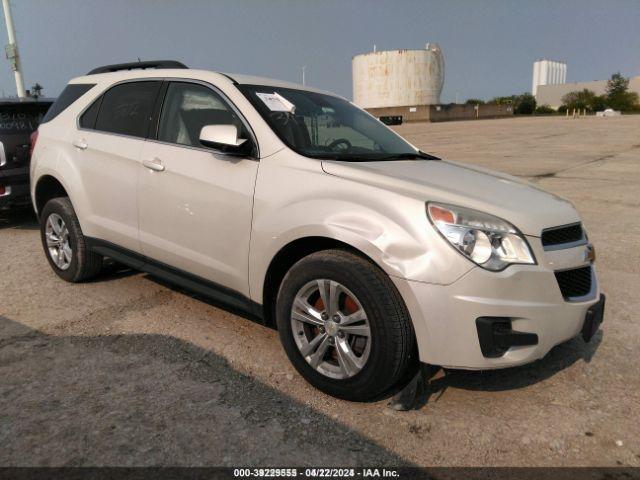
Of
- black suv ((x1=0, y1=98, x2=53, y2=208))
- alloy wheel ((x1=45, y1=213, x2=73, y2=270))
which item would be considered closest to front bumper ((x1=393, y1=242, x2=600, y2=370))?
alloy wheel ((x1=45, y1=213, x2=73, y2=270))

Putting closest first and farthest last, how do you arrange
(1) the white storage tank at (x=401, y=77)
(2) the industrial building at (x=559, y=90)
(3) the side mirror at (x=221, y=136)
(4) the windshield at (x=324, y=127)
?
(3) the side mirror at (x=221, y=136) < (4) the windshield at (x=324, y=127) < (1) the white storage tank at (x=401, y=77) < (2) the industrial building at (x=559, y=90)

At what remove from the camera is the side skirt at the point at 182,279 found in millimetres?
3232

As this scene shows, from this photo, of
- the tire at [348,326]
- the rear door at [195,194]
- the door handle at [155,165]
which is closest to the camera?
the tire at [348,326]

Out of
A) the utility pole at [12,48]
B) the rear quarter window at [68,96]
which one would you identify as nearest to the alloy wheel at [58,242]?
the rear quarter window at [68,96]

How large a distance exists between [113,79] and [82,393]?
256 cm

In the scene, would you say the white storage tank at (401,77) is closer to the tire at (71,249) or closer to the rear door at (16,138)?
the rear door at (16,138)

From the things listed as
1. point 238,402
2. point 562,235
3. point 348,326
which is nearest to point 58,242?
point 238,402

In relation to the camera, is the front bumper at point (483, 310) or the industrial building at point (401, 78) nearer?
the front bumper at point (483, 310)

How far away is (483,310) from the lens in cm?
242

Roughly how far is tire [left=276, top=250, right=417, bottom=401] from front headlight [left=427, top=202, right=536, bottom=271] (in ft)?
1.21

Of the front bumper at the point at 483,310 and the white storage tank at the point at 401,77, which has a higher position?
the white storage tank at the point at 401,77

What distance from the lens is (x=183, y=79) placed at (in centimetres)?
372

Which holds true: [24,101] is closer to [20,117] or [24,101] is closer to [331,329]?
[20,117]

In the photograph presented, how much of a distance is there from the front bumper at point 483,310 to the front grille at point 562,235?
8cm
